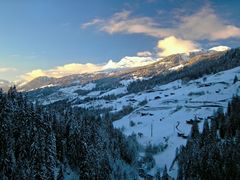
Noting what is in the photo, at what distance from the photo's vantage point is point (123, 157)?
149000 mm

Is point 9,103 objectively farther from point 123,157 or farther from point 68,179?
point 123,157

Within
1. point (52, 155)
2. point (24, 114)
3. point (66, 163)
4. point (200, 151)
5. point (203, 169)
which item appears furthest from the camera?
point (200, 151)

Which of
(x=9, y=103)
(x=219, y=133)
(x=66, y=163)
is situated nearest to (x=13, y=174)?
(x=9, y=103)

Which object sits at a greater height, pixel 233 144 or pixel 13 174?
pixel 13 174

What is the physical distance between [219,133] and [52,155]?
101909 millimetres

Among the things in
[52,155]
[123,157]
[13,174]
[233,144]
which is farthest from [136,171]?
[13,174]

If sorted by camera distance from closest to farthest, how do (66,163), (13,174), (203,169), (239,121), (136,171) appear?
(13,174), (66,163), (203,169), (136,171), (239,121)

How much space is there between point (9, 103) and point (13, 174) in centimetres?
A: 2001

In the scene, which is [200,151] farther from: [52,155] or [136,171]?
[52,155]

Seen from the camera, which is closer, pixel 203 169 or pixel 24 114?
pixel 24 114

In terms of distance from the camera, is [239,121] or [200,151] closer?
[200,151]

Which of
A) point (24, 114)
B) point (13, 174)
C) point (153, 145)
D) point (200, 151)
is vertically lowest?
point (153, 145)

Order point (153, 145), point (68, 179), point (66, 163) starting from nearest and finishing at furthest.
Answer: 1. point (68, 179)
2. point (66, 163)
3. point (153, 145)

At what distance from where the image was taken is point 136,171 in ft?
477
